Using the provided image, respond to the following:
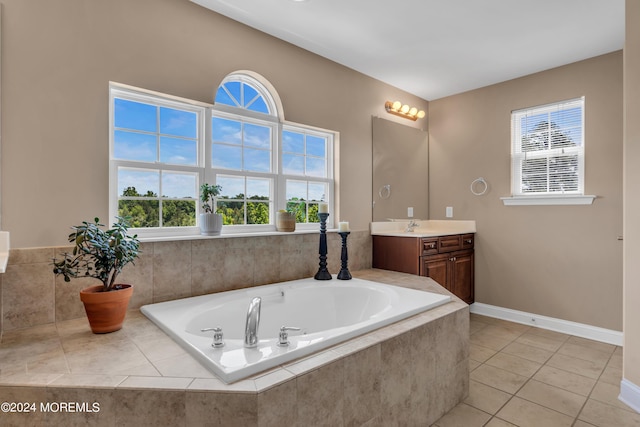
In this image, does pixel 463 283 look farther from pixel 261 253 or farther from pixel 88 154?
pixel 88 154

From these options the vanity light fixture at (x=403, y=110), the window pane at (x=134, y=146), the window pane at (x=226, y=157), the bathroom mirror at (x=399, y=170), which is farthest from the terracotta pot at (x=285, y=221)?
the vanity light fixture at (x=403, y=110)

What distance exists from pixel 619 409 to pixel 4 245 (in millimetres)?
3483

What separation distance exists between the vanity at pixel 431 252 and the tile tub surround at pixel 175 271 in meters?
0.34

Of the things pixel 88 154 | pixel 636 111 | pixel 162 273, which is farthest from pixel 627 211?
pixel 88 154

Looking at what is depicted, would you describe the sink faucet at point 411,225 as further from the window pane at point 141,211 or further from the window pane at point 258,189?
the window pane at point 141,211

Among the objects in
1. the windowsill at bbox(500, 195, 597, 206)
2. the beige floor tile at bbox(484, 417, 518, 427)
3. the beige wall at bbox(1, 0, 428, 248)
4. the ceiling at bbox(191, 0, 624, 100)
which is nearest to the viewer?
the beige wall at bbox(1, 0, 428, 248)

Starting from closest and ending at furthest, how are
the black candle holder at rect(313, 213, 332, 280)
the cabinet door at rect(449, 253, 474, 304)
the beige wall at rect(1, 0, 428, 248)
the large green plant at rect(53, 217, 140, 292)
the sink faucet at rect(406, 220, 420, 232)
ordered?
the large green plant at rect(53, 217, 140, 292)
the beige wall at rect(1, 0, 428, 248)
the black candle holder at rect(313, 213, 332, 280)
the cabinet door at rect(449, 253, 474, 304)
the sink faucet at rect(406, 220, 420, 232)

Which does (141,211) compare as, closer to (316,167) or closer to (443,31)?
(316,167)

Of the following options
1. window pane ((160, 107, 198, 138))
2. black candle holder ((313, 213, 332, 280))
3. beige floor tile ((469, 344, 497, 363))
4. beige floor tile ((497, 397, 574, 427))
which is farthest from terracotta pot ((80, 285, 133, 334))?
beige floor tile ((469, 344, 497, 363))

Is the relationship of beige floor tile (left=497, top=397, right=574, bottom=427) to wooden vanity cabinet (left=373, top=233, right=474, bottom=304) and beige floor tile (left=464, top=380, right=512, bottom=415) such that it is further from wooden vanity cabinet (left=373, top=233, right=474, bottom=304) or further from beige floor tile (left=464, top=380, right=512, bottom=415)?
wooden vanity cabinet (left=373, top=233, right=474, bottom=304)

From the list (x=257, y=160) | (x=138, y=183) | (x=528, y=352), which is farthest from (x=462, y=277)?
(x=138, y=183)

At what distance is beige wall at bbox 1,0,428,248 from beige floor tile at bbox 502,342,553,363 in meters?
3.12

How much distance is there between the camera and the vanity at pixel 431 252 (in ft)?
10.5

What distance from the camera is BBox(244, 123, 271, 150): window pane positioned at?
2730 mm
